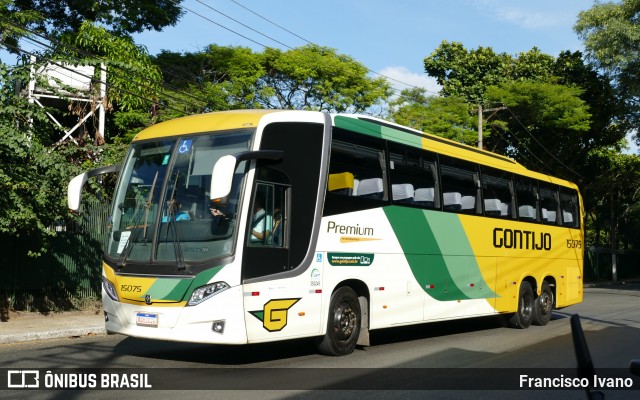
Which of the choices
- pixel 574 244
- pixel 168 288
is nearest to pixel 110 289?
pixel 168 288

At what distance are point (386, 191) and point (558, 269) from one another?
810cm

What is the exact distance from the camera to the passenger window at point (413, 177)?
11750 millimetres

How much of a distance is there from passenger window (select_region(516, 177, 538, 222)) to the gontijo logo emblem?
26.7ft

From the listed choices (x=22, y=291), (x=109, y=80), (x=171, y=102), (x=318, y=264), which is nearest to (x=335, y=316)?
(x=318, y=264)

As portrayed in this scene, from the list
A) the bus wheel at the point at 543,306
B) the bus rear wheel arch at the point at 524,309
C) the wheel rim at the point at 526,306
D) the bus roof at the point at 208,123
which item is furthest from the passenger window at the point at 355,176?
the bus wheel at the point at 543,306

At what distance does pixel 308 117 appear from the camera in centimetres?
1009

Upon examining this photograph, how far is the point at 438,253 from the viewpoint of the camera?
12820 mm

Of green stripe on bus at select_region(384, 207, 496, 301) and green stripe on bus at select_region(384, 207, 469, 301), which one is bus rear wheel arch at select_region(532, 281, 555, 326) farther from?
green stripe on bus at select_region(384, 207, 469, 301)

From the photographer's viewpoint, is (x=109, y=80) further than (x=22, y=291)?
Yes

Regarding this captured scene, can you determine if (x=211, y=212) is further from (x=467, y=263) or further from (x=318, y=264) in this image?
(x=467, y=263)

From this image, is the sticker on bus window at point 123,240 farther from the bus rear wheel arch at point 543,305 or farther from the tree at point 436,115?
the tree at point 436,115

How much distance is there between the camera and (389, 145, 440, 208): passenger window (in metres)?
11.8

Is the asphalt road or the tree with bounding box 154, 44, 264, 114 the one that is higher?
the tree with bounding box 154, 44, 264, 114

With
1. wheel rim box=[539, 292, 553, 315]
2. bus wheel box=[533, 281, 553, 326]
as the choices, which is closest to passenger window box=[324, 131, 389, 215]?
bus wheel box=[533, 281, 553, 326]
